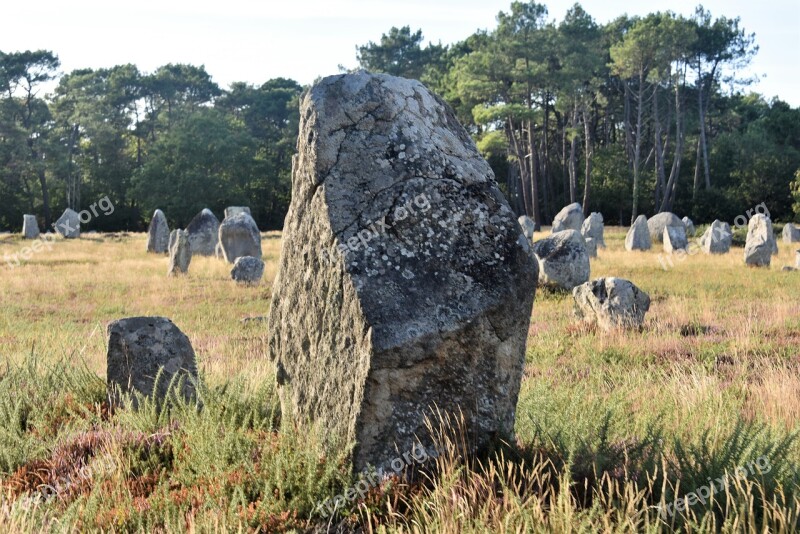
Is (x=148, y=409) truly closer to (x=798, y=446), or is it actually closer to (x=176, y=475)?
(x=176, y=475)

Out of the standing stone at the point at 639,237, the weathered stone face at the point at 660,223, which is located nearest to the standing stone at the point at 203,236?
the standing stone at the point at 639,237

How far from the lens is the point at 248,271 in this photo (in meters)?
17.1

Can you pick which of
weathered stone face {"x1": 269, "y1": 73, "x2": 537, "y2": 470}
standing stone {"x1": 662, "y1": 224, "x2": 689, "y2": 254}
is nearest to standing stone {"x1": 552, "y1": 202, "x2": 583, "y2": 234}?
standing stone {"x1": 662, "y1": 224, "x2": 689, "y2": 254}

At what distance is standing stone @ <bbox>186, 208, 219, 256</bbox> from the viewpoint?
25734mm

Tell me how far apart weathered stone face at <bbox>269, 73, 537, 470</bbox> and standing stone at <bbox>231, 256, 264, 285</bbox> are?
12660 millimetres

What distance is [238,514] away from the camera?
10.6ft

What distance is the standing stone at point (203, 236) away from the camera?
25.7 meters

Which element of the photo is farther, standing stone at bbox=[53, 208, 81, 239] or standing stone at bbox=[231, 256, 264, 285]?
standing stone at bbox=[53, 208, 81, 239]

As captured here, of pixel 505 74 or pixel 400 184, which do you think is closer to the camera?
pixel 400 184

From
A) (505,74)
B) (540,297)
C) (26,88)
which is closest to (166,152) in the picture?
(26,88)

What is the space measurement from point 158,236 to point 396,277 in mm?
24852

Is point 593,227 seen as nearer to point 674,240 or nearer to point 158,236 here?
point 674,240

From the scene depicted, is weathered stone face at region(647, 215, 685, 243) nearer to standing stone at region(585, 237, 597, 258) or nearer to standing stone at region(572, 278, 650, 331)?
standing stone at region(585, 237, 597, 258)

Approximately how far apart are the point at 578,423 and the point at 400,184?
1.61 m
